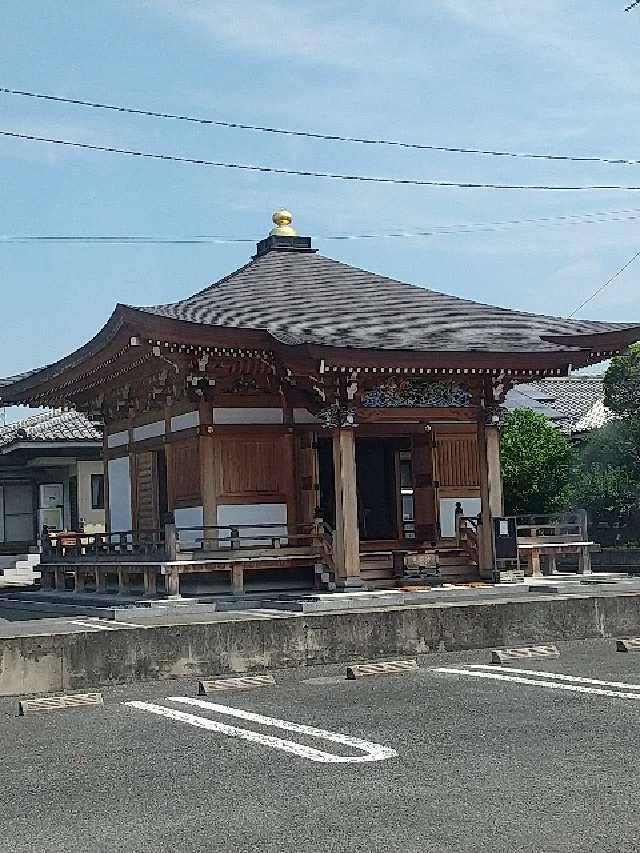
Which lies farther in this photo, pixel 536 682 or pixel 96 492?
pixel 96 492

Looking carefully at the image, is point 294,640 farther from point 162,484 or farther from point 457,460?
point 162,484

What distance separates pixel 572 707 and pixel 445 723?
1117 millimetres

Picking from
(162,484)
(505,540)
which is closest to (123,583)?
(162,484)

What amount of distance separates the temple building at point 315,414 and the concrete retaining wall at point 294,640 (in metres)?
4.84

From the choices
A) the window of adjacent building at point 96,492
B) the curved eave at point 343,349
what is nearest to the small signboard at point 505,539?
the curved eave at point 343,349

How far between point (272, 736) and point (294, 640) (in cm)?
425

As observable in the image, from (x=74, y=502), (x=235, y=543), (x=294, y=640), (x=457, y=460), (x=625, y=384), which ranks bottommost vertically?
(x=294, y=640)

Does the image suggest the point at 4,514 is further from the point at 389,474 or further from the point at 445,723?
the point at 445,723

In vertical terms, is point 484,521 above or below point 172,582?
above

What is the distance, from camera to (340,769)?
23.7 feet

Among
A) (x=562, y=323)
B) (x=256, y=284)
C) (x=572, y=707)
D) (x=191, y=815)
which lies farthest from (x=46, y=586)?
(x=191, y=815)

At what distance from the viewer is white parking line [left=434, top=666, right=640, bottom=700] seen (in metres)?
9.76

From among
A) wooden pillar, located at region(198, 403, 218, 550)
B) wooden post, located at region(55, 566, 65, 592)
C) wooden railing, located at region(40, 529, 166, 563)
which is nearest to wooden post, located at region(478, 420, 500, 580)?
wooden pillar, located at region(198, 403, 218, 550)

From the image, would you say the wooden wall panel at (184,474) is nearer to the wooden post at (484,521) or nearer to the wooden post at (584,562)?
the wooden post at (484,521)
